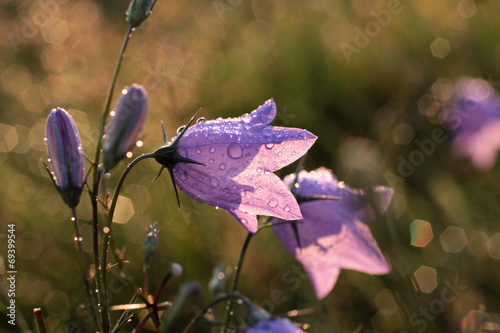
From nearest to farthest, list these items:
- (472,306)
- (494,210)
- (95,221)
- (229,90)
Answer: (95,221) → (472,306) → (494,210) → (229,90)

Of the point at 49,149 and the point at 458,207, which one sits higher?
the point at 49,149

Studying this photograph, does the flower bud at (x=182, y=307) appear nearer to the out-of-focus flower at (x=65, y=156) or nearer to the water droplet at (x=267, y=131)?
the out-of-focus flower at (x=65, y=156)

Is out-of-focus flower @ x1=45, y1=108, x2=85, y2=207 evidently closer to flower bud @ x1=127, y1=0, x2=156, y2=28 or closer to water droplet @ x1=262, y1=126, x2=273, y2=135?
flower bud @ x1=127, y1=0, x2=156, y2=28

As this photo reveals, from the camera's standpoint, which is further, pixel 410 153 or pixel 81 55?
pixel 81 55

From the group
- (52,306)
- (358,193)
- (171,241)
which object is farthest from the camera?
(171,241)

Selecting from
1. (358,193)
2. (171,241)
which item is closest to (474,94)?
(171,241)

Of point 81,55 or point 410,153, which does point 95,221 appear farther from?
point 81,55

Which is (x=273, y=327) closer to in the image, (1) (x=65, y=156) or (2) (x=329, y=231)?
(1) (x=65, y=156)
